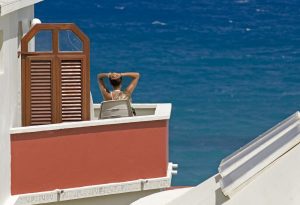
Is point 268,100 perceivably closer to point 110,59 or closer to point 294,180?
point 110,59

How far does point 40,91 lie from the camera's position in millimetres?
15258

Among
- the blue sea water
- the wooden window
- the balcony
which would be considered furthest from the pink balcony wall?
the blue sea water

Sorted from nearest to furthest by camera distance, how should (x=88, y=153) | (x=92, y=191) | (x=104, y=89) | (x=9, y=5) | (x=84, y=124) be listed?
(x=9, y=5)
(x=84, y=124)
(x=88, y=153)
(x=92, y=191)
(x=104, y=89)

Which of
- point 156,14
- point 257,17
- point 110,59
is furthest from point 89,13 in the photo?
point 110,59

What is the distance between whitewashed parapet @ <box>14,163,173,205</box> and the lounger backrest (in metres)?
0.83

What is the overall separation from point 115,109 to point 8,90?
1.72m

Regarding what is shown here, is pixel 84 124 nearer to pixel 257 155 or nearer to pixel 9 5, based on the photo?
pixel 9 5

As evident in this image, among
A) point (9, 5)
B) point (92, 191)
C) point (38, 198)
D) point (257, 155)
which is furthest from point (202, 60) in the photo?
point (257, 155)

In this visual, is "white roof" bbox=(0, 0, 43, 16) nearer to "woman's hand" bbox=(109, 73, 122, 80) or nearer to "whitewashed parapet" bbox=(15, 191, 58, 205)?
"woman's hand" bbox=(109, 73, 122, 80)

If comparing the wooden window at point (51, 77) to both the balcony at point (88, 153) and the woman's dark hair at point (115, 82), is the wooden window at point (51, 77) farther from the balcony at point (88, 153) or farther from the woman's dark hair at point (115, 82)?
the balcony at point (88, 153)

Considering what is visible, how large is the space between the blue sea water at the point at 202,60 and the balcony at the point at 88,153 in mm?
20587

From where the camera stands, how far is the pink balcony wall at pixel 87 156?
14492 millimetres

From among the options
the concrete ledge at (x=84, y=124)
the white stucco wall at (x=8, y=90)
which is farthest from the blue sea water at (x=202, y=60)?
the white stucco wall at (x=8, y=90)

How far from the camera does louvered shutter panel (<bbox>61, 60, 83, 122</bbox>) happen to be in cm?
1531
